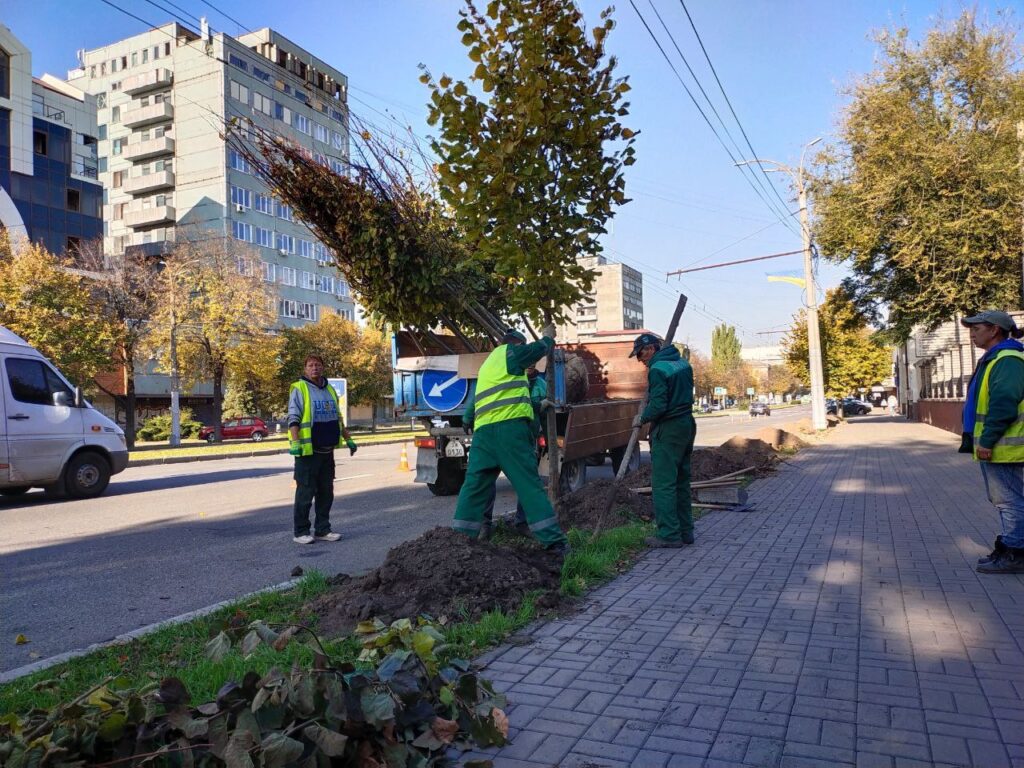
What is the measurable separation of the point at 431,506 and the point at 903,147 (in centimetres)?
1492

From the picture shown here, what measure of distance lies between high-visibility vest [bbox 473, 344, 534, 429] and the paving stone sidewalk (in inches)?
56.9

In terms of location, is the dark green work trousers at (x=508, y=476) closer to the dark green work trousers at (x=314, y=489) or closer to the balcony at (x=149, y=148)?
the dark green work trousers at (x=314, y=489)

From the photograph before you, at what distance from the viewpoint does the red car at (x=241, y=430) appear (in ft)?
133

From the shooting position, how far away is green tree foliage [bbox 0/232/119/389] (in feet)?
85.4

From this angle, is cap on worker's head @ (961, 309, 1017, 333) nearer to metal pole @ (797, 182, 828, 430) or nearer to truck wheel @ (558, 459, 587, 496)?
truck wheel @ (558, 459, 587, 496)

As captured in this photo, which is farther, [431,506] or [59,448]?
[59,448]

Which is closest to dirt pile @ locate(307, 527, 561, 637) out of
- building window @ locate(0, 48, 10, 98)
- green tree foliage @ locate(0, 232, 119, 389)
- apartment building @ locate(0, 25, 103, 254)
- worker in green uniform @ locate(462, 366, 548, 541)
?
worker in green uniform @ locate(462, 366, 548, 541)

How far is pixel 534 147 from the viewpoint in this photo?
241 inches

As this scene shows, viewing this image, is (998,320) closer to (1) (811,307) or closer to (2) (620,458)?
(2) (620,458)

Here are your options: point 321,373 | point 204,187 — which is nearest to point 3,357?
point 321,373

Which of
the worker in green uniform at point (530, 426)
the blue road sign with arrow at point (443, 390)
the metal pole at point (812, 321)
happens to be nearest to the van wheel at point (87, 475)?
the blue road sign with arrow at point (443, 390)

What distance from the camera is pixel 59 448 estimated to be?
11.6m

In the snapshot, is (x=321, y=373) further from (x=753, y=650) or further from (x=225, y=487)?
(x=225, y=487)

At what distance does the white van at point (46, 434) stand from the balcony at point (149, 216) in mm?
51392
